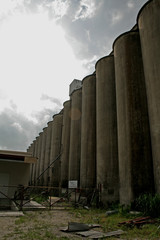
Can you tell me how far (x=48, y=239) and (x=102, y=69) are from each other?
652 inches

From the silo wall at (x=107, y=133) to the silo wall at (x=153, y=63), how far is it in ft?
15.2

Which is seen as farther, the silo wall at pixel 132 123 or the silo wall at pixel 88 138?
the silo wall at pixel 88 138

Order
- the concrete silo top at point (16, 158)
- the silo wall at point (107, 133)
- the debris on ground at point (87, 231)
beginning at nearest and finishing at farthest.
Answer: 1. the debris on ground at point (87, 231)
2. the silo wall at point (107, 133)
3. the concrete silo top at point (16, 158)

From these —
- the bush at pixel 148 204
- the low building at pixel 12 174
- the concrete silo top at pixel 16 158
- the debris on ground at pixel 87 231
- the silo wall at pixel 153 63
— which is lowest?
the debris on ground at pixel 87 231

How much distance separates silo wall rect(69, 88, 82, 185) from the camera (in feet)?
76.8

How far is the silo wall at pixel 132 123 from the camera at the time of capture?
43.1 ft

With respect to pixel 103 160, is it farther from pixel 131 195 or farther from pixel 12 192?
pixel 12 192

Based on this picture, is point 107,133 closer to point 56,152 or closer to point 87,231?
point 87,231

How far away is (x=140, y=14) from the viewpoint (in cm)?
1541

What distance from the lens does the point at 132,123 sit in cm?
1427

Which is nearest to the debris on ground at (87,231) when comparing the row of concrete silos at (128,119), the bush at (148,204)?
the bush at (148,204)

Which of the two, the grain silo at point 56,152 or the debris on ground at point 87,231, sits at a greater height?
the grain silo at point 56,152

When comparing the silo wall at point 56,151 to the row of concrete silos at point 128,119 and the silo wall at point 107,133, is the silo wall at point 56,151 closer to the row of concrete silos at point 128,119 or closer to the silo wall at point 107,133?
the row of concrete silos at point 128,119

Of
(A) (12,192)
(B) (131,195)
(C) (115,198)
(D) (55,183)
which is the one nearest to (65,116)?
(D) (55,183)
